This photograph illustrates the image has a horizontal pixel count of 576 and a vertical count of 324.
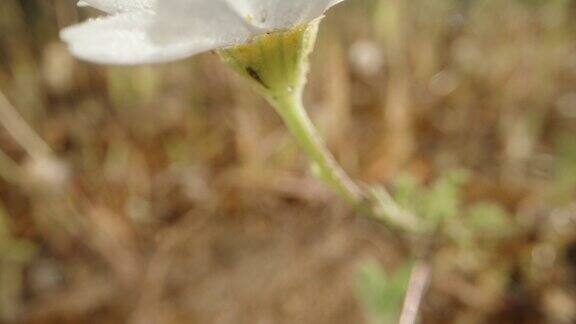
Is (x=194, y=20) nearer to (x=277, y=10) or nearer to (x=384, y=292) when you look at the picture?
(x=277, y=10)

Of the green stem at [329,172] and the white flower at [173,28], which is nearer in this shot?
the white flower at [173,28]

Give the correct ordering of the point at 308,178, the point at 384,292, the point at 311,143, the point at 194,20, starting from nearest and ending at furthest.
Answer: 1. the point at 194,20
2. the point at 311,143
3. the point at 384,292
4. the point at 308,178

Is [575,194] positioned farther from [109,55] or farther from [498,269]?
[109,55]

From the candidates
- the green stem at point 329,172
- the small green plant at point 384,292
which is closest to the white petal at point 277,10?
the green stem at point 329,172

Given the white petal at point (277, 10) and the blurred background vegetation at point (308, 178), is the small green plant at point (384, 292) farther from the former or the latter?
the white petal at point (277, 10)

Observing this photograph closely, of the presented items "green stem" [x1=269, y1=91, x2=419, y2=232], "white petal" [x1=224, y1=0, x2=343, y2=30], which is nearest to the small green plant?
"green stem" [x1=269, y1=91, x2=419, y2=232]

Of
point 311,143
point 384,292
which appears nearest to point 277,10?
point 311,143

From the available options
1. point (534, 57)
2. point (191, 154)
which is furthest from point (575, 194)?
point (191, 154)

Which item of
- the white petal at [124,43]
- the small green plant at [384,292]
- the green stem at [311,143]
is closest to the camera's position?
the white petal at [124,43]
